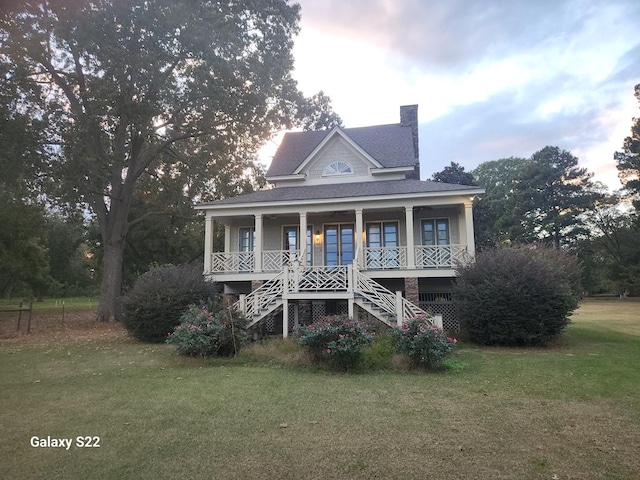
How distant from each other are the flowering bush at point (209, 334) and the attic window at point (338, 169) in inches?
410

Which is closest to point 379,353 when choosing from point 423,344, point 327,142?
point 423,344

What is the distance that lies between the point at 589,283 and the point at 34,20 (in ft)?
173

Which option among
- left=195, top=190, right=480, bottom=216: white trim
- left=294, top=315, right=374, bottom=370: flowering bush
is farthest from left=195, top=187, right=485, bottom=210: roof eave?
left=294, top=315, right=374, bottom=370: flowering bush

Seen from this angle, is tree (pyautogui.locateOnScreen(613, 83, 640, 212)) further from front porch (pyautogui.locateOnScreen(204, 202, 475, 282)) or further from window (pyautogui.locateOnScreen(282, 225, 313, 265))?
window (pyautogui.locateOnScreen(282, 225, 313, 265))

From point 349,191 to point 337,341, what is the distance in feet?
30.4

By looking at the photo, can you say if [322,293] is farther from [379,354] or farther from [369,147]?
[369,147]

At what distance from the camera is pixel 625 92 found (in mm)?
42219

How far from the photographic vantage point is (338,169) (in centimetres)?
1972

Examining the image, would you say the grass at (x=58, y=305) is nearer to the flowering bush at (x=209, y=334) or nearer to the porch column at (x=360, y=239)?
the flowering bush at (x=209, y=334)

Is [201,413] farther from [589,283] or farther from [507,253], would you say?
[589,283]

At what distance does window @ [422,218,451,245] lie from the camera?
17.4 m

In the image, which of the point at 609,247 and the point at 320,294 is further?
the point at 609,247

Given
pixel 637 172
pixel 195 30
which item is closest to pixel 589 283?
pixel 637 172

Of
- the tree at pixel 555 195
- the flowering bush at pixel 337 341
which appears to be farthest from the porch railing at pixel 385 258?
the tree at pixel 555 195
